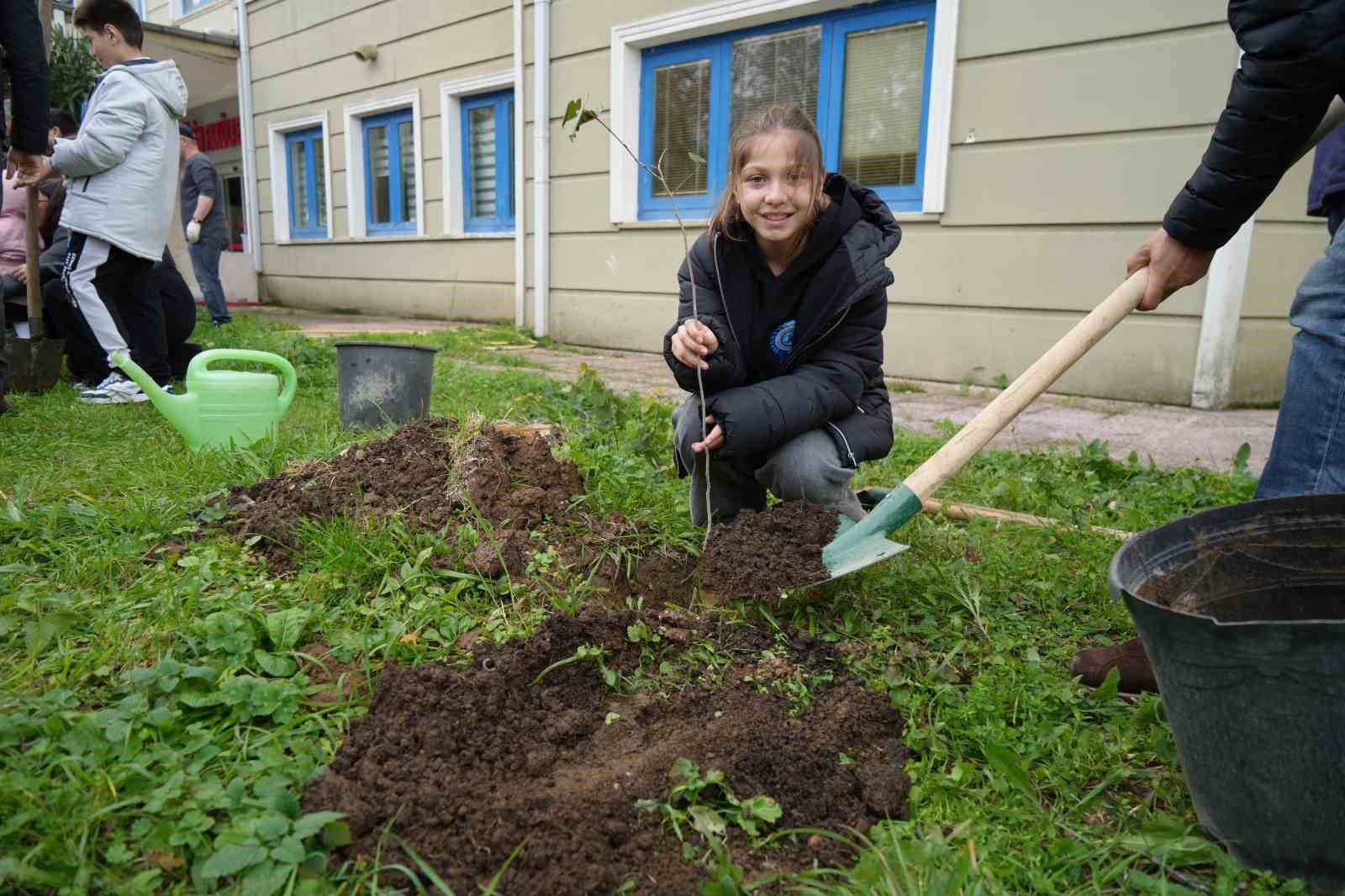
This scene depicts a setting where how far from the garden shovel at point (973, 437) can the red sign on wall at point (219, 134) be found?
14.4m

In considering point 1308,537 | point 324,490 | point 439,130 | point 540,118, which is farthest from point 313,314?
point 1308,537

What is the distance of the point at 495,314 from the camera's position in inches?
348

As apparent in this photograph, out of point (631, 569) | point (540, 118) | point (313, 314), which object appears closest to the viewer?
point (631, 569)

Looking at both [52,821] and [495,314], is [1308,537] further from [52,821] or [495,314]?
[495,314]

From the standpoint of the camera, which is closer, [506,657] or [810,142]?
[506,657]

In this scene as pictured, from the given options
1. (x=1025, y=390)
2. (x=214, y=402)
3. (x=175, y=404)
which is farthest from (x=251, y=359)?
(x=1025, y=390)

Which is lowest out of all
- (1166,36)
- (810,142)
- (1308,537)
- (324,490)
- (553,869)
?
(553,869)

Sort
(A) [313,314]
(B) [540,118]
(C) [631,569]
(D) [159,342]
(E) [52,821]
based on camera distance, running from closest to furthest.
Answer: (E) [52,821]
(C) [631,569]
(D) [159,342]
(B) [540,118]
(A) [313,314]

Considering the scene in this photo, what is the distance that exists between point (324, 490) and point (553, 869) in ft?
4.77

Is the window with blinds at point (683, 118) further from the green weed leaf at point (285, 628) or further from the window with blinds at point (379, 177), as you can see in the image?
the green weed leaf at point (285, 628)

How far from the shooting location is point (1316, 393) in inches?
67.0

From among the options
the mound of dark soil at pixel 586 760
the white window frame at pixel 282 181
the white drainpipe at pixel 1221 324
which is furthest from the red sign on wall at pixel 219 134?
the mound of dark soil at pixel 586 760

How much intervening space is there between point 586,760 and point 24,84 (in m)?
3.65

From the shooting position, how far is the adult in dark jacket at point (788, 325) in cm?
217
